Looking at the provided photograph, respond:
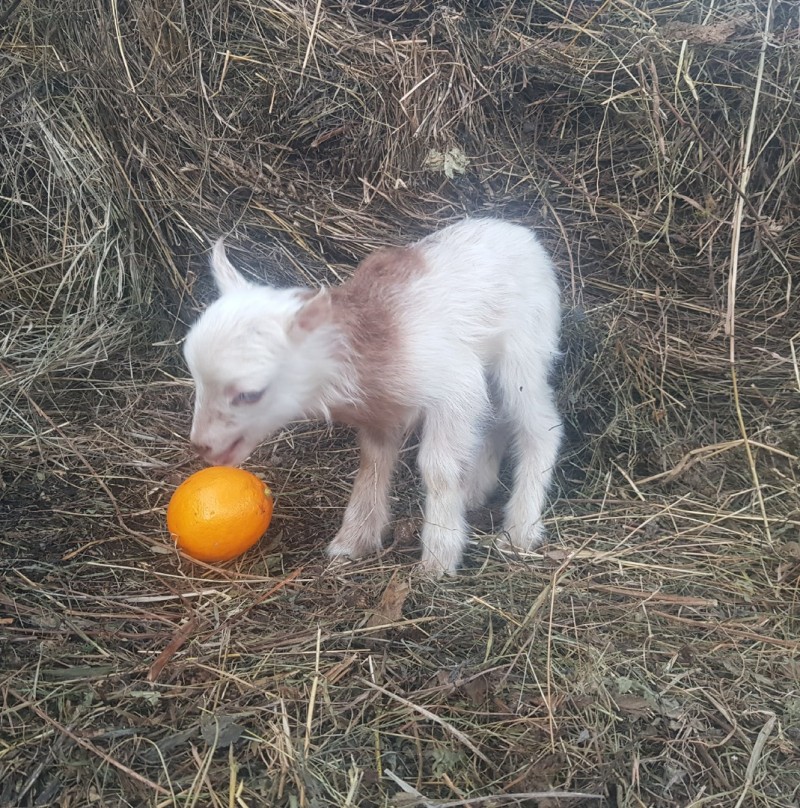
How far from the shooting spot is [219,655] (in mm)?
2480

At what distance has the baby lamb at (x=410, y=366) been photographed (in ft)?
8.91

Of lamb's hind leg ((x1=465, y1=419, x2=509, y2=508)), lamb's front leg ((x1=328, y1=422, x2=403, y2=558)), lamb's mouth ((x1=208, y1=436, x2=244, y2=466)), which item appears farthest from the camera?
lamb's hind leg ((x1=465, y1=419, x2=509, y2=508))

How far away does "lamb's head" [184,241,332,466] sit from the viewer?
2.63 meters

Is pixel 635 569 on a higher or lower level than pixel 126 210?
lower

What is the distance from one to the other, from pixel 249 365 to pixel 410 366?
0.69 m

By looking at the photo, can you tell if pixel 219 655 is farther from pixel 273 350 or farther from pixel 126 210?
pixel 126 210

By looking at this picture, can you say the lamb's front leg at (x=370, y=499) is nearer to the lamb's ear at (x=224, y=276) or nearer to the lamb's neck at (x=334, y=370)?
the lamb's neck at (x=334, y=370)

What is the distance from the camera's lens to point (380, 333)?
2.99m

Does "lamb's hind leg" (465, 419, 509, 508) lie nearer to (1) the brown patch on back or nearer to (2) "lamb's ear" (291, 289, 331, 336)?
(1) the brown patch on back

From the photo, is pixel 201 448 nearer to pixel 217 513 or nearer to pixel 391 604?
pixel 217 513

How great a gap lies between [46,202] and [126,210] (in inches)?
19.0

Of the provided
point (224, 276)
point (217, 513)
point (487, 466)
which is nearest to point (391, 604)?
point (217, 513)

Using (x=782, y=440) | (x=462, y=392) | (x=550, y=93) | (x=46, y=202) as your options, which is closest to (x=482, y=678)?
(x=462, y=392)

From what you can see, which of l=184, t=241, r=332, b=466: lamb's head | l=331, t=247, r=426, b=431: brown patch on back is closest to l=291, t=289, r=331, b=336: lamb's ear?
l=184, t=241, r=332, b=466: lamb's head
